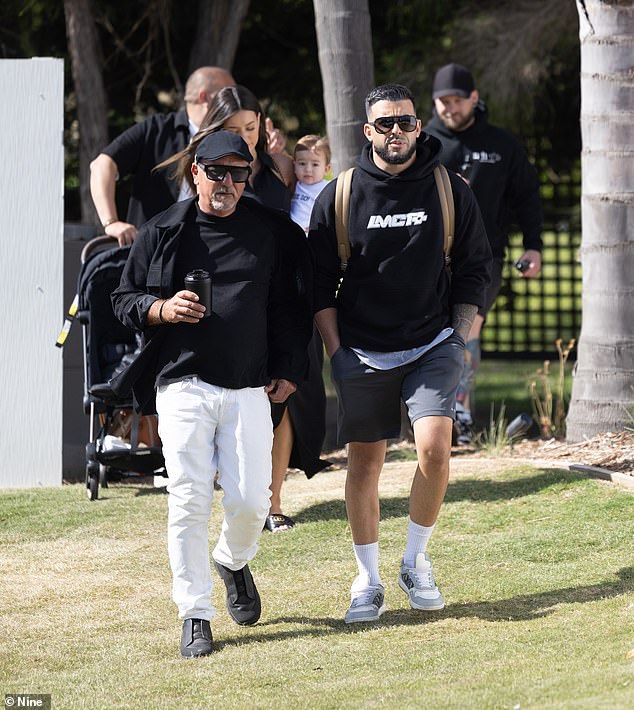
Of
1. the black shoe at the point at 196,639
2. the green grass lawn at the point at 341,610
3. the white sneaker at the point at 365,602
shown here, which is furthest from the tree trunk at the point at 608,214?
the black shoe at the point at 196,639

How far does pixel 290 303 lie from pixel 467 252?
74cm

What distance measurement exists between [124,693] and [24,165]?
173 inches

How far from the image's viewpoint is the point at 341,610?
17.4 feet

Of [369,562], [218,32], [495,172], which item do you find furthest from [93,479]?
[218,32]

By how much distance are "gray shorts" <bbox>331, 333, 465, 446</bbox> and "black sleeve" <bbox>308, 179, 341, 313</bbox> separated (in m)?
0.27

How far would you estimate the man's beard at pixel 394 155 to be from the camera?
5.05 metres

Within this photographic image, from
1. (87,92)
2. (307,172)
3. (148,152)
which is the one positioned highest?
(87,92)

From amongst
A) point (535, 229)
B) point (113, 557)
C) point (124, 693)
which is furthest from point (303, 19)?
point (124, 693)

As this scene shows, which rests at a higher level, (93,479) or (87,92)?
(87,92)

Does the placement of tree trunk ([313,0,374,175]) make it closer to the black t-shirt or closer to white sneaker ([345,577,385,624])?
→ the black t-shirt

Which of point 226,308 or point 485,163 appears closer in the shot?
point 226,308

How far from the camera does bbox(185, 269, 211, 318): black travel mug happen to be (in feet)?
15.2

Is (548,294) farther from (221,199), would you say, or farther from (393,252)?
(221,199)

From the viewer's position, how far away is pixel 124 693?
14.4 feet
